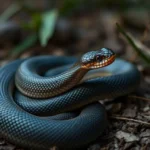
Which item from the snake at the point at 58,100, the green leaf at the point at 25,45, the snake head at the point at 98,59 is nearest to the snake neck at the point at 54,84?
the snake at the point at 58,100

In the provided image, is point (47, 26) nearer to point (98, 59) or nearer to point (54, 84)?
point (54, 84)

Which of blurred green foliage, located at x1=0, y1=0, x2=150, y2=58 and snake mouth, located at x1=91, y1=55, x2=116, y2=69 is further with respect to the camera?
blurred green foliage, located at x1=0, y1=0, x2=150, y2=58

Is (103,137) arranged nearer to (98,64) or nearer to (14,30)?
(98,64)

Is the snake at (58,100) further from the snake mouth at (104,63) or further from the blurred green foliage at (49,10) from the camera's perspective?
the blurred green foliage at (49,10)

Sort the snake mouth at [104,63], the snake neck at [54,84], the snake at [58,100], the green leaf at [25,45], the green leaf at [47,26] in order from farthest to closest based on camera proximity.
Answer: the green leaf at [25,45] < the green leaf at [47,26] < the snake neck at [54,84] < the snake mouth at [104,63] < the snake at [58,100]

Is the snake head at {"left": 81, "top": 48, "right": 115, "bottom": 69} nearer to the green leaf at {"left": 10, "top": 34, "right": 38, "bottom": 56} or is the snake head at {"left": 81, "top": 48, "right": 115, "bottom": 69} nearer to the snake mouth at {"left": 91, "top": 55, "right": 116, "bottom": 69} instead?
the snake mouth at {"left": 91, "top": 55, "right": 116, "bottom": 69}

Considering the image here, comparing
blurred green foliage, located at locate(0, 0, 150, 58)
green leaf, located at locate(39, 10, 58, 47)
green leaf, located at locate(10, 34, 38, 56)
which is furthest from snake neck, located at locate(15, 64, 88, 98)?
green leaf, located at locate(10, 34, 38, 56)

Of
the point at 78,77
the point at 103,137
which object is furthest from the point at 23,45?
the point at 103,137

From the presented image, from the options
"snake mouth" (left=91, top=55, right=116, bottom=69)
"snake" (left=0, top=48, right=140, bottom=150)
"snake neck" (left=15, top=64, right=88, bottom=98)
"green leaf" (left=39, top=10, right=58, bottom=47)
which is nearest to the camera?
"snake" (left=0, top=48, right=140, bottom=150)
